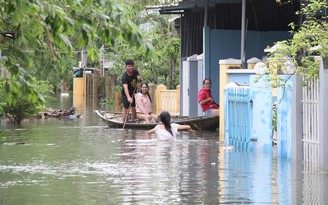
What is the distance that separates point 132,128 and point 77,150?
22.6 ft

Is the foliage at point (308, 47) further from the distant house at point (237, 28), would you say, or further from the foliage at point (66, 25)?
the distant house at point (237, 28)

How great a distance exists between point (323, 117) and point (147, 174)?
3.08 metres

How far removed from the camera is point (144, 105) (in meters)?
26.3

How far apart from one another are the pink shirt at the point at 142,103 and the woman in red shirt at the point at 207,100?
5.74 feet

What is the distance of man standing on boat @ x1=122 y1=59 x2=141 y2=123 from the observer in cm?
2672

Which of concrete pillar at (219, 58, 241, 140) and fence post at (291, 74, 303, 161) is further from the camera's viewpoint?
concrete pillar at (219, 58, 241, 140)

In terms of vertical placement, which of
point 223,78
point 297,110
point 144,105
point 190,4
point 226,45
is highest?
point 190,4

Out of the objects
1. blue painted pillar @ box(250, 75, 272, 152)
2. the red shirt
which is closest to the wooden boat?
the red shirt

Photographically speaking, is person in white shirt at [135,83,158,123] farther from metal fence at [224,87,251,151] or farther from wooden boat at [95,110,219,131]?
metal fence at [224,87,251,151]

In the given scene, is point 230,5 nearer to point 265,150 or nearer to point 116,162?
point 265,150

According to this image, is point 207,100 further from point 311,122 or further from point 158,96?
point 158,96

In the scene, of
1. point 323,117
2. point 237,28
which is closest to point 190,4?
point 237,28

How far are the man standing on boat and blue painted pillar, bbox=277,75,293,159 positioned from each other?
379 inches

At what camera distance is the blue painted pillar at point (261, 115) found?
18.4 metres
